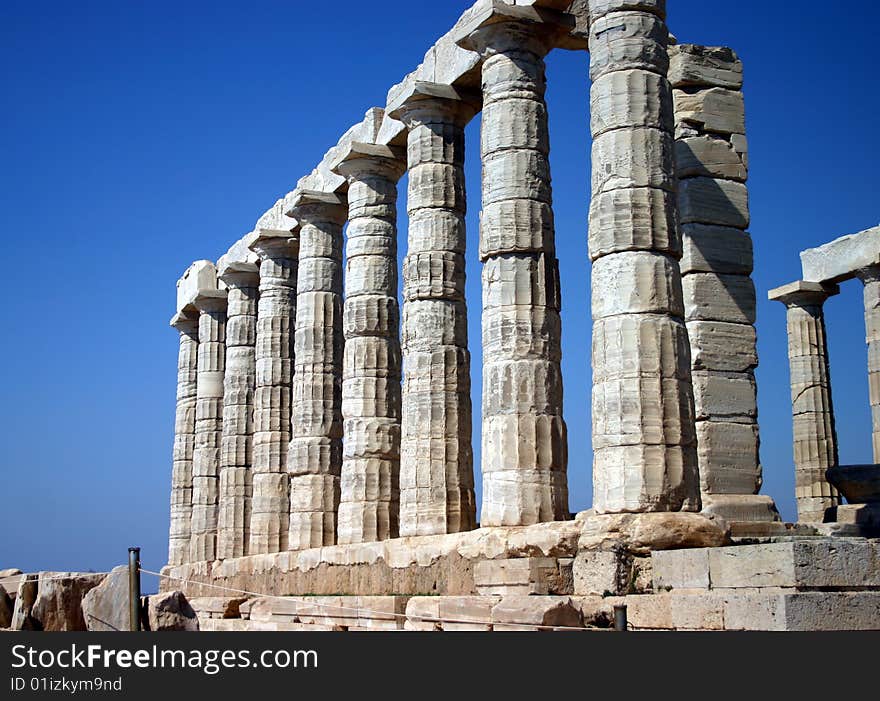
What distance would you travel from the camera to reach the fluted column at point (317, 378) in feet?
86.7

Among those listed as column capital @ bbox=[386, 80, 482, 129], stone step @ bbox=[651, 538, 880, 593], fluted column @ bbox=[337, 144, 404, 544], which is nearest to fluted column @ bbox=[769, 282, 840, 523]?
fluted column @ bbox=[337, 144, 404, 544]

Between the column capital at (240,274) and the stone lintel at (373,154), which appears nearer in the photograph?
the stone lintel at (373,154)

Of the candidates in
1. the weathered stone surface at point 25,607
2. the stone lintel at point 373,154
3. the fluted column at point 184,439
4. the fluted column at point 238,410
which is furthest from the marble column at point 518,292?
the fluted column at point 184,439

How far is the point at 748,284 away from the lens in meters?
19.5

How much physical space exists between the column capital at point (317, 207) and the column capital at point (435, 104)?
17.1 ft

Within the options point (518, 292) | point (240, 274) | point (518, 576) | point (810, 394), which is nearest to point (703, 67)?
point (518, 292)

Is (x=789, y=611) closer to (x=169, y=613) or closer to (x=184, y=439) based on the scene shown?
(x=169, y=613)

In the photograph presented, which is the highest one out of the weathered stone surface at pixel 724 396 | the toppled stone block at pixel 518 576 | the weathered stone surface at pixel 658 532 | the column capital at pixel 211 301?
the column capital at pixel 211 301

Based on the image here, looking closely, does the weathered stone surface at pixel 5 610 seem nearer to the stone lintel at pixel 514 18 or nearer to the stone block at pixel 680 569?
the stone block at pixel 680 569

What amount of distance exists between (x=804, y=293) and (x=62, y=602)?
19603 millimetres
